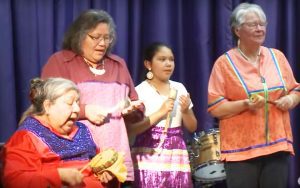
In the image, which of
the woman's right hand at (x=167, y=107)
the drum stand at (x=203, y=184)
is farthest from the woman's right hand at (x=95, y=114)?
the drum stand at (x=203, y=184)

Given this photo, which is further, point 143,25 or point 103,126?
point 143,25

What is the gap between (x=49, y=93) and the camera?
89.0 inches

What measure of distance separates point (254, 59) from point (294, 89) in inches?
10.5

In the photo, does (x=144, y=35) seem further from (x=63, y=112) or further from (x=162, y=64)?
(x=63, y=112)

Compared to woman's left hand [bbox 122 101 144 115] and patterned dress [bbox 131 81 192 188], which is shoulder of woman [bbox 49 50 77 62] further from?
patterned dress [bbox 131 81 192 188]

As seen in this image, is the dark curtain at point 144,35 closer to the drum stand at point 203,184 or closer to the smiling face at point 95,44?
the drum stand at point 203,184

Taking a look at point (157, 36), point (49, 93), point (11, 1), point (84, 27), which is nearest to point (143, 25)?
point (157, 36)

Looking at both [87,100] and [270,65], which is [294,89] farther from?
[87,100]

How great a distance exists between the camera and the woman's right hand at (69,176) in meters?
2.09

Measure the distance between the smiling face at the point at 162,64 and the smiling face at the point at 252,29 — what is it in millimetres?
463

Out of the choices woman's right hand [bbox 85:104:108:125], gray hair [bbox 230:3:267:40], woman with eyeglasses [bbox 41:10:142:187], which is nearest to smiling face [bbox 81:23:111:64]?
woman with eyeglasses [bbox 41:10:142:187]

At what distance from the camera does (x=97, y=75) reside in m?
2.50

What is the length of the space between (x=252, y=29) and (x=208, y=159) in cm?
89

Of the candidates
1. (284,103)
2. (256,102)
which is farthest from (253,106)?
(284,103)
